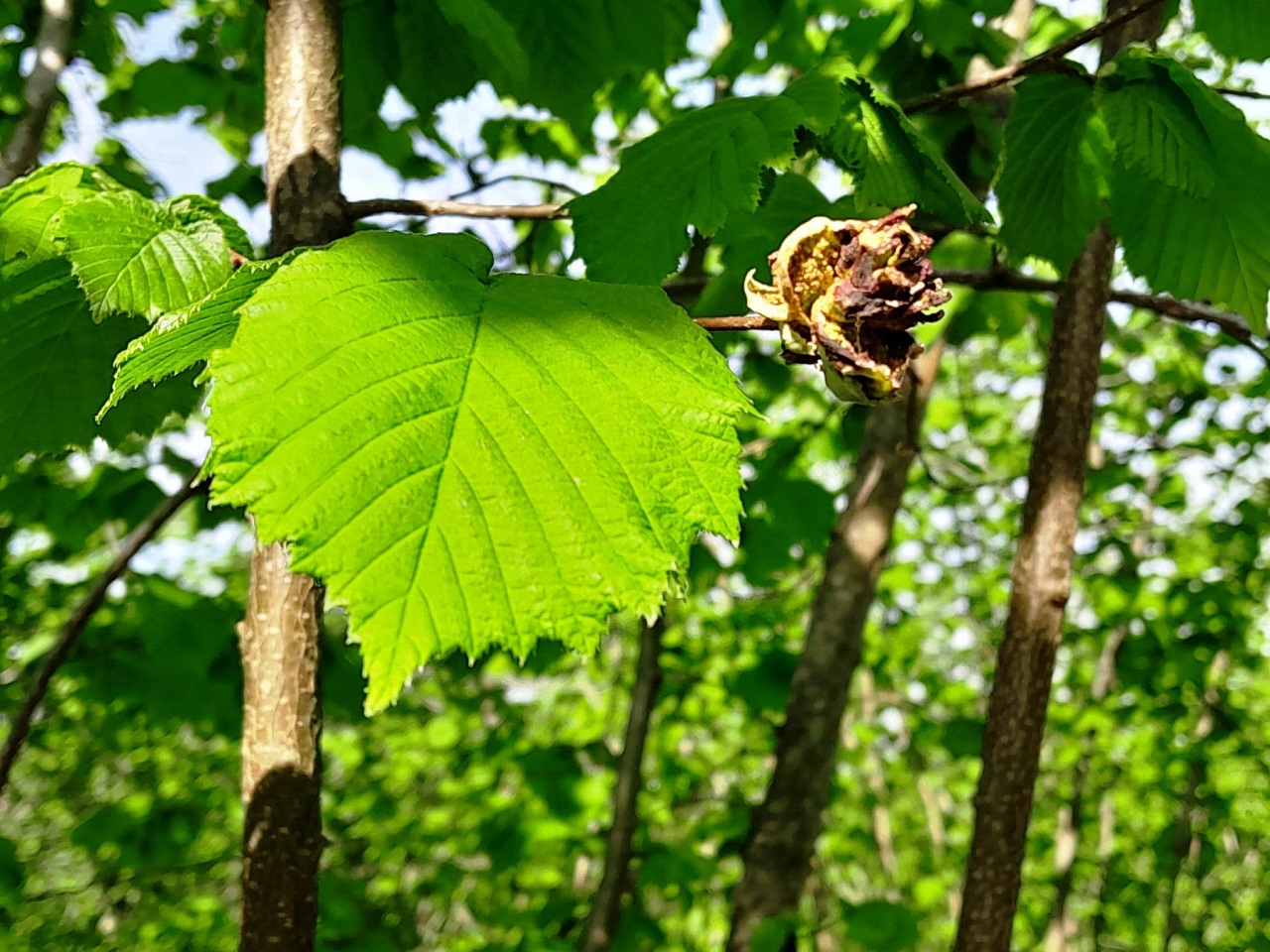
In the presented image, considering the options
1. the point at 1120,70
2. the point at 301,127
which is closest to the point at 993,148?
the point at 1120,70

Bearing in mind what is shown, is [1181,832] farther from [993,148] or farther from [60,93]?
[60,93]

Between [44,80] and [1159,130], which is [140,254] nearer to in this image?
[1159,130]

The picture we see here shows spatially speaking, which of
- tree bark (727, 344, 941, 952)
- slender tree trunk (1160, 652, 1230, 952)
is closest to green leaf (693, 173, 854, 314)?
tree bark (727, 344, 941, 952)

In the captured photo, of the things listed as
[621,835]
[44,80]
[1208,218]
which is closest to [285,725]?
[1208,218]

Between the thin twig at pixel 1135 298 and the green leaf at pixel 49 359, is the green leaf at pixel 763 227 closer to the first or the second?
the thin twig at pixel 1135 298

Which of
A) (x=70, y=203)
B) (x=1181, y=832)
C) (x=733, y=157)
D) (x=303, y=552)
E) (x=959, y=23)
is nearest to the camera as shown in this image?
(x=303, y=552)

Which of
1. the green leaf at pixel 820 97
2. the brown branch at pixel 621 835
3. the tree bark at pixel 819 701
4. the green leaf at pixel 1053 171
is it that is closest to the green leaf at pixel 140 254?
the green leaf at pixel 820 97
